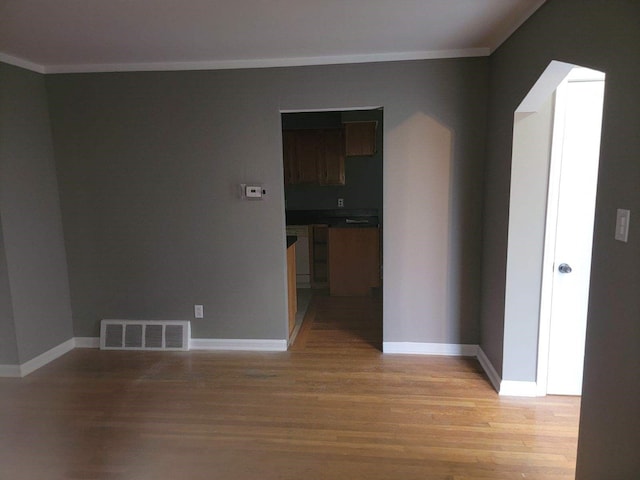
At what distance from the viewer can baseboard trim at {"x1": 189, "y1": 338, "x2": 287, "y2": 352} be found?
3.41 metres

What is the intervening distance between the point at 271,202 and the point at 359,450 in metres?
1.97

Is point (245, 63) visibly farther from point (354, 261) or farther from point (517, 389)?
point (517, 389)

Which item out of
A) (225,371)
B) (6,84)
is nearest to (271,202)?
(225,371)

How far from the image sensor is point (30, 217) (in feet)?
10.2

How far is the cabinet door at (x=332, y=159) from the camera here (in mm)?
5340

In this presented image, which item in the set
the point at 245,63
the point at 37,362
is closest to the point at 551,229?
the point at 245,63

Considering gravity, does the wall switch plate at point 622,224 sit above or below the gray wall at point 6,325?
above

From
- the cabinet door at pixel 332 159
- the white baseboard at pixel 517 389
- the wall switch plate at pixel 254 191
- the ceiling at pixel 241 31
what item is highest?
the ceiling at pixel 241 31

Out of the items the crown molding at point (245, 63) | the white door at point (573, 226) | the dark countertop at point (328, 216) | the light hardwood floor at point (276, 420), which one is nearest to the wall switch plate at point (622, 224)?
the white door at point (573, 226)

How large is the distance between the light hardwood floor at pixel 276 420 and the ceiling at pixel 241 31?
2404 mm

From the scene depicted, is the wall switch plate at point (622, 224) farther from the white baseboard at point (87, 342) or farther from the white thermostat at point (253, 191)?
the white baseboard at point (87, 342)

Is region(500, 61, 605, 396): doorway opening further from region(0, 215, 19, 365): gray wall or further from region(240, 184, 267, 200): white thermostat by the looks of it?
region(0, 215, 19, 365): gray wall

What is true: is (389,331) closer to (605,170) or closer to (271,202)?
(271,202)

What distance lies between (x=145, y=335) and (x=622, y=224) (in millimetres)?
3496
